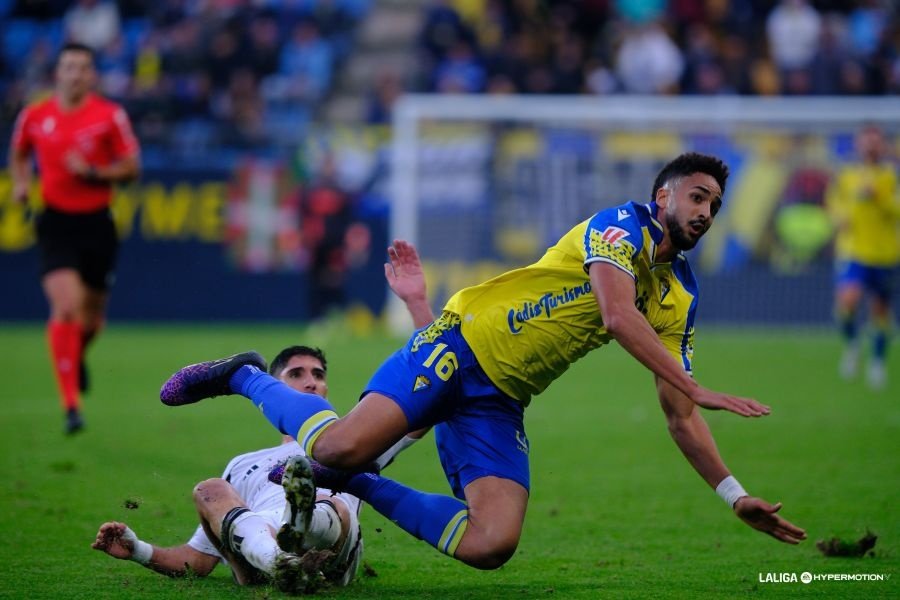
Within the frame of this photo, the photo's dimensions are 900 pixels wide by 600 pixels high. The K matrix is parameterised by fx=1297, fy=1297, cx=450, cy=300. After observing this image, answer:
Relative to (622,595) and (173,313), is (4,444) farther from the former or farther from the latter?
(173,313)

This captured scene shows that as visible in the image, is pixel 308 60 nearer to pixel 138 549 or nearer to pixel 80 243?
pixel 80 243

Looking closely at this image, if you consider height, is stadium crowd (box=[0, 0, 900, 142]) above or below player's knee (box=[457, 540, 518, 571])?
above

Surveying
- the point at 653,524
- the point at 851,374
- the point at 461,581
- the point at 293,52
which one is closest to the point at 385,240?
the point at 293,52

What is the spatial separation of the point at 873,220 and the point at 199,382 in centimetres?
1130

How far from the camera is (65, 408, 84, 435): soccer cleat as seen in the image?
9.60 meters

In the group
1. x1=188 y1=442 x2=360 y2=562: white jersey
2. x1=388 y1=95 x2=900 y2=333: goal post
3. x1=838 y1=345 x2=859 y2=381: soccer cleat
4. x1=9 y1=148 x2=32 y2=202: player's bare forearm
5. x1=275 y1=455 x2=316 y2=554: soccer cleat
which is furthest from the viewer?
x1=388 y1=95 x2=900 y2=333: goal post

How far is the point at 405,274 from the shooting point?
21.0 feet

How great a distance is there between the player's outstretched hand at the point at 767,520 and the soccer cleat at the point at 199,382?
2.31 m

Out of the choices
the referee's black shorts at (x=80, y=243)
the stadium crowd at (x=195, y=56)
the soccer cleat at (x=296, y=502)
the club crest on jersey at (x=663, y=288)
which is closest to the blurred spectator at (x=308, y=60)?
the stadium crowd at (x=195, y=56)

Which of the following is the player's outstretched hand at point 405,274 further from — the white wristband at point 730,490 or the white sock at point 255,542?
the white wristband at point 730,490

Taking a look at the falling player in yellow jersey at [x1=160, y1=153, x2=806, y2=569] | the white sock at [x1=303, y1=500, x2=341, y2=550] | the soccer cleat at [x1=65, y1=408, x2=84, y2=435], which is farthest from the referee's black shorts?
the white sock at [x1=303, y1=500, x2=341, y2=550]

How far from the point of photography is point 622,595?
17.7ft

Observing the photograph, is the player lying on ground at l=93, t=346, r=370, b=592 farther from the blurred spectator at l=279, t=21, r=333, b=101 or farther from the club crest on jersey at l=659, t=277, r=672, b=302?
the blurred spectator at l=279, t=21, r=333, b=101

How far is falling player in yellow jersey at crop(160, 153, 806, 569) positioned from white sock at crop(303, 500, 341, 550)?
21 cm
